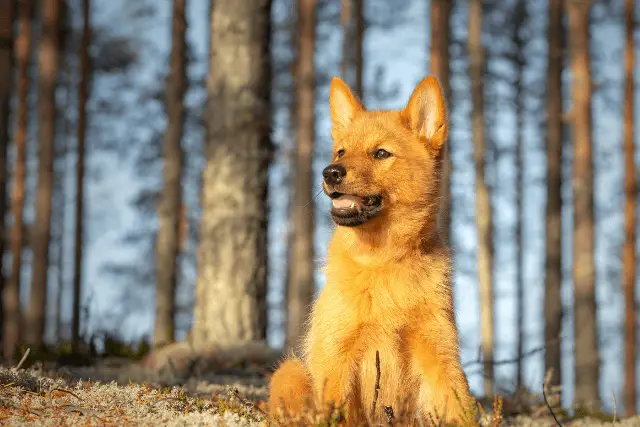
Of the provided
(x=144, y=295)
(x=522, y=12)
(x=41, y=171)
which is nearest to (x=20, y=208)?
(x=41, y=171)

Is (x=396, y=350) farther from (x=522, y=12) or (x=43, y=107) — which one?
(x=522, y=12)

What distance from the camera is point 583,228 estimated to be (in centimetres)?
1433

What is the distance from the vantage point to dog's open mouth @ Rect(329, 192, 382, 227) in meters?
3.89

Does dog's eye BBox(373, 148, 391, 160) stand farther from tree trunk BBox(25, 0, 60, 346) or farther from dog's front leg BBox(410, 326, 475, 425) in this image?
tree trunk BBox(25, 0, 60, 346)

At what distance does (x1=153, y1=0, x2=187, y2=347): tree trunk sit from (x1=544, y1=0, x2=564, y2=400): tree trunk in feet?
30.5

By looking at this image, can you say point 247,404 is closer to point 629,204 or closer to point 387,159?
point 387,159

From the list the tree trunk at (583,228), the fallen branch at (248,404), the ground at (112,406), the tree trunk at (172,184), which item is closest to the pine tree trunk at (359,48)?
the tree trunk at (172,184)

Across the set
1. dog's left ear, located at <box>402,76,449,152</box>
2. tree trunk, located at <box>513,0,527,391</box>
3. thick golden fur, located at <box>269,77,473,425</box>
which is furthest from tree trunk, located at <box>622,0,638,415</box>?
thick golden fur, located at <box>269,77,473,425</box>

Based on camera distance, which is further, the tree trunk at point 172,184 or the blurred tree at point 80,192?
the blurred tree at point 80,192

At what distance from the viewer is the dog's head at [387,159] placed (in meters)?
3.94

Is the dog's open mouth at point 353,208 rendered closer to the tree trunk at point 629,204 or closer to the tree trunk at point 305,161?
the tree trunk at point 305,161

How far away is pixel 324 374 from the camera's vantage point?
369cm

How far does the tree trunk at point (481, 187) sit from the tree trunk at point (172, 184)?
7.32 m

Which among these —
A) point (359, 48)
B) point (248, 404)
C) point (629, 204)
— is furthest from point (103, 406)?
point (629, 204)
